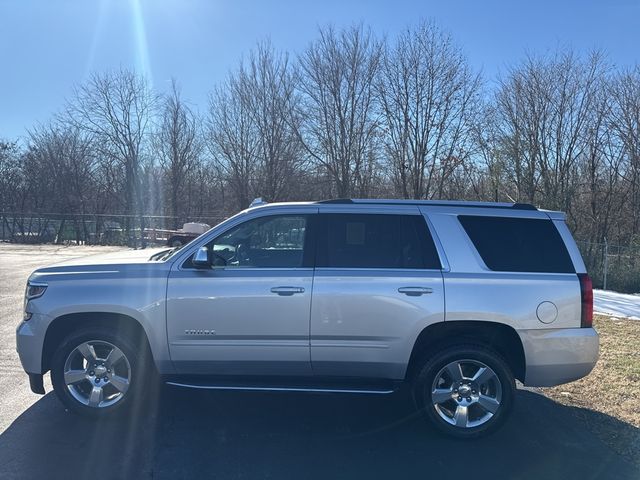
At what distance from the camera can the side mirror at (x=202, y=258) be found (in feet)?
13.6

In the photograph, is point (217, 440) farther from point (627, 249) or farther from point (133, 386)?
point (627, 249)

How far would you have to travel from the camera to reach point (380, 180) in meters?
23.5

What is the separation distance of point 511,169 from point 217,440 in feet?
63.9

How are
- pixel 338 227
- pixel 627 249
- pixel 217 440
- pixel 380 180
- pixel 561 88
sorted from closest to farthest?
1. pixel 217 440
2. pixel 338 227
3. pixel 627 249
4. pixel 561 88
5. pixel 380 180

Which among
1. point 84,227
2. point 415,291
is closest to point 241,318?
point 415,291

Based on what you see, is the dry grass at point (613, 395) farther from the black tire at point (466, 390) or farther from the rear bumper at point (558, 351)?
the black tire at point (466, 390)

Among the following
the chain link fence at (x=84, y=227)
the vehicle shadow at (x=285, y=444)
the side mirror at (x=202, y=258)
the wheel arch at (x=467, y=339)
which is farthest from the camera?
the chain link fence at (x=84, y=227)

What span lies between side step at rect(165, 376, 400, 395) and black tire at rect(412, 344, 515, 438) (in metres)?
0.25

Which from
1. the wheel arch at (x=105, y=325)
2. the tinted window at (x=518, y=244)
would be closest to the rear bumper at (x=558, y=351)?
the tinted window at (x=518, y=244)

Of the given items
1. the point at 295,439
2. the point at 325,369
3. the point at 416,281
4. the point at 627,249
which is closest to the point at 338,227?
the point at 416,281

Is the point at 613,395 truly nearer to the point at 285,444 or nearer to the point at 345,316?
the point at 345,316

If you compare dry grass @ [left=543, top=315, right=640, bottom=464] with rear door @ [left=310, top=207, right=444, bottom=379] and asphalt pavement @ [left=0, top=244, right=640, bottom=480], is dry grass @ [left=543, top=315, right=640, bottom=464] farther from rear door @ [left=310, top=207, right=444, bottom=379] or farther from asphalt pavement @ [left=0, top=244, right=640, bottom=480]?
rear door @ [left=310, top=207, right=444, bottom=379]

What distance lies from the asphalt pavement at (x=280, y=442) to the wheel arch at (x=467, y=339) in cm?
63

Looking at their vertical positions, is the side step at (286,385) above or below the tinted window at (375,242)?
below
